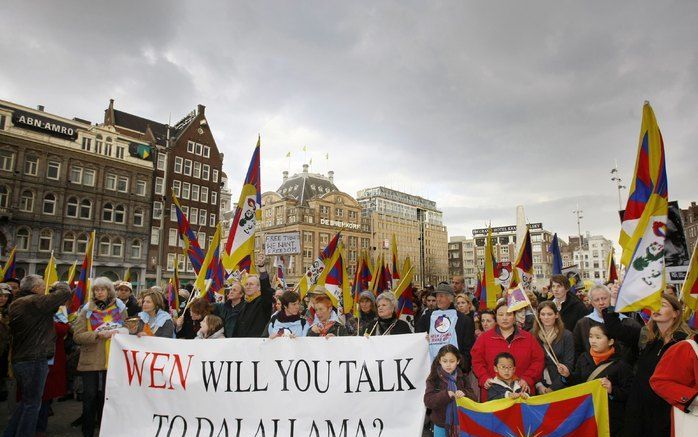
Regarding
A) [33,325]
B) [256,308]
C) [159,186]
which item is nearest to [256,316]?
[256,308]

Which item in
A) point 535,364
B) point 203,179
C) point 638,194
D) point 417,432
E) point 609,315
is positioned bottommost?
point 417,432

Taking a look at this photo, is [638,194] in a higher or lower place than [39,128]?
lower

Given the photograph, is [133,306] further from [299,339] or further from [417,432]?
[417,432]

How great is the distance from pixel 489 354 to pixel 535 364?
0.48 m

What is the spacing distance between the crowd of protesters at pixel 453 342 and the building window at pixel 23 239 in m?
38.1

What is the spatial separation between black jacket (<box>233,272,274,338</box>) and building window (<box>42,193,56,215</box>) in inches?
1660

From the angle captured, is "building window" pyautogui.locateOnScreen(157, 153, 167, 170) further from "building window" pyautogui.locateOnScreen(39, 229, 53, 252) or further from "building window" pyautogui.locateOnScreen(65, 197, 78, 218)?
"building window" pyautogui.locateOnScreen(39, 229, 53, 252)

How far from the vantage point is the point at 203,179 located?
5341cm

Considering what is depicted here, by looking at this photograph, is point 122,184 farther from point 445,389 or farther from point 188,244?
point 445,389

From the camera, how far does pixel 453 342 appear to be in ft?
20.0

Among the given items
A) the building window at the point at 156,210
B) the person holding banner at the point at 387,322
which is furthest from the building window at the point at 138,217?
the person holding banner at the point at 387,322

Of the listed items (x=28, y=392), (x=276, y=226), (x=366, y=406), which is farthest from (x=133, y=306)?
(x=276, y=226)

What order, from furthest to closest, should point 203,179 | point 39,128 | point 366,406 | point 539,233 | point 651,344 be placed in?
point 539,233 < point 203,179 < point 39,128 < point 366,406 < point 651,344

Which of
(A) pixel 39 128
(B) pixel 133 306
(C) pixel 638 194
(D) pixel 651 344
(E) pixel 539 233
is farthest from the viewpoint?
(E) pixel 539 233
